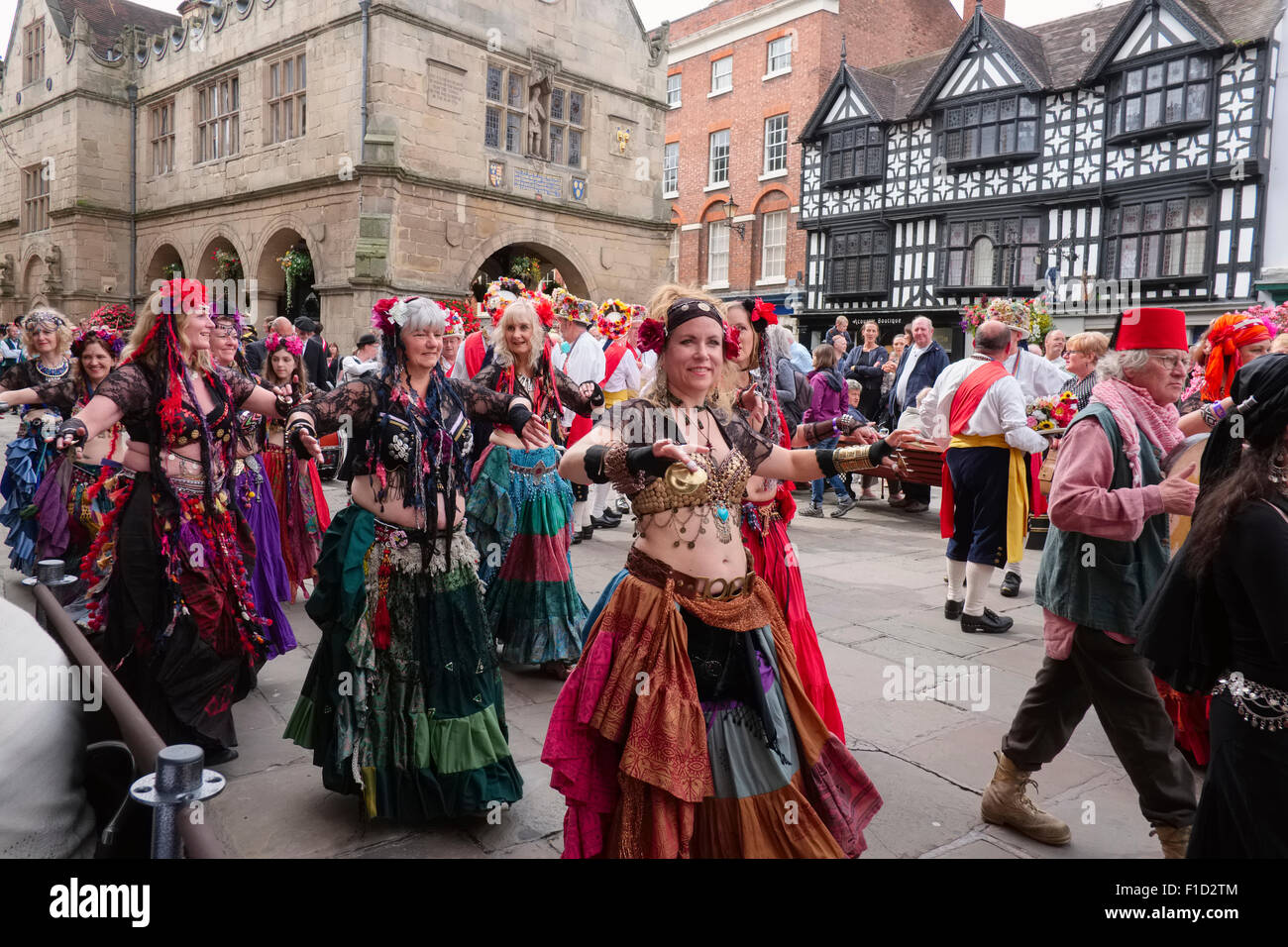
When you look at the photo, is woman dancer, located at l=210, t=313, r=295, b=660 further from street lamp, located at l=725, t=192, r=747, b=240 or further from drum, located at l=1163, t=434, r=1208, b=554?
street lamp, located at l=725, t=192, r=747, b=240

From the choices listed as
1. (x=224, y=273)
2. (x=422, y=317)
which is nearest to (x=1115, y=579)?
(x=422, y=317)

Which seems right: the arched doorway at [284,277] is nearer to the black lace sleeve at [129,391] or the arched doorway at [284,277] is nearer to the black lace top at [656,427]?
the black lace sleeve at [129,391]

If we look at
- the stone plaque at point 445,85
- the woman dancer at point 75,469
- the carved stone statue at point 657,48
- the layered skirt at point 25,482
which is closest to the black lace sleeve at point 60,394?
the woman dancer at point 75,469

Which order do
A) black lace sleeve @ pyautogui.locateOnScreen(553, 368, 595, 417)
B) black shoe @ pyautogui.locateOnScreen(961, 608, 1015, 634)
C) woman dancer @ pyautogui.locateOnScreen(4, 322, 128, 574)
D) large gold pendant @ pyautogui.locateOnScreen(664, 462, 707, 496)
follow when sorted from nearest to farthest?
large gold pendant @ pyautogui.locateOnScreen(664, 462, 707, 496), black lace sleeve @ pyautogui.locateOnScreen(553, 368, 595, 417), black shoe @ pyautogui.locateOnScreen(961, 608, 1015, 634), woman dancer @ pyautogui.locateOnScreen(4, 322, 128, 574)

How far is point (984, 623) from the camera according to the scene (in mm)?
5855

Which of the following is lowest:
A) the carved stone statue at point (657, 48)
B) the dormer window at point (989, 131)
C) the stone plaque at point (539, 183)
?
the stone plaque at point (539, 183)

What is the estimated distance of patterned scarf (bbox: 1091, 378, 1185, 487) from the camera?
3154mm

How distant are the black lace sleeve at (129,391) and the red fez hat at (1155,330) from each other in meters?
3.82

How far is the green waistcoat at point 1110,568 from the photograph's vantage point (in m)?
3.06

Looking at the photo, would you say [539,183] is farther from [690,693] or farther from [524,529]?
[690,693]

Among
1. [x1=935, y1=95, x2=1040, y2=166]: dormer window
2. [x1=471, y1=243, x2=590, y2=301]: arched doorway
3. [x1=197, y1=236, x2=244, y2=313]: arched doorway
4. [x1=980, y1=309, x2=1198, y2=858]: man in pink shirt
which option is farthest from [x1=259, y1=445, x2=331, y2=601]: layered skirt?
[x1=935, y1=95, x2=1040, y2=166]: dormer window

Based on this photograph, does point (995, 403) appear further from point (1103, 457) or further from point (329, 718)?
point (329, 718)

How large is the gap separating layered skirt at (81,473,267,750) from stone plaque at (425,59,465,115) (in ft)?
49.0

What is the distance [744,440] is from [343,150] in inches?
628
